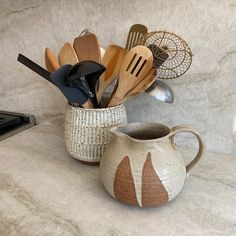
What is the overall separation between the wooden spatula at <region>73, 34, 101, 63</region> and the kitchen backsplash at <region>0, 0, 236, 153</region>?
15 centimetres

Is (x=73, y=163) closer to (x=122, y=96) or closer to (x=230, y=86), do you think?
(x=122, y=96)

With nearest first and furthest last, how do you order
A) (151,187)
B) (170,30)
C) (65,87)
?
(151,187) < (65,87) < (170,30)

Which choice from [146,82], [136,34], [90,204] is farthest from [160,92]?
[90,204]

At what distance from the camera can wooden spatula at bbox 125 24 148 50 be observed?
0.71 metres

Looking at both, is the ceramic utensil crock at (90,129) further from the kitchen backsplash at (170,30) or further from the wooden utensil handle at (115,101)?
the kitchen backsplash at (170,30)

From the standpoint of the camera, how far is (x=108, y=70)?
729 millimetres

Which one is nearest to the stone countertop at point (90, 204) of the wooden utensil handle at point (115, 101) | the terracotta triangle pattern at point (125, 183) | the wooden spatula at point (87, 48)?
the terracotta triangle pattern at point (125, 183)

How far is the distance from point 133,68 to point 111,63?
9 centimetres

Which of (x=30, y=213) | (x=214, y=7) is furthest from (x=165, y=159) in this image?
(x=214, y=7)

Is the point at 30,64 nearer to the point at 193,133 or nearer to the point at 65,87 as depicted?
the point at 65,87

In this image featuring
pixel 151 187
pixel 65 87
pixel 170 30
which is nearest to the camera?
pixel 151 187

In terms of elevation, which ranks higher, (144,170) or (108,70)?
(108,70)

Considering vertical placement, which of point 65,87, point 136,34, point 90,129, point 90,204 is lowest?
point 90,204

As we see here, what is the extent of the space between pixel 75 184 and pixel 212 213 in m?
0.29
